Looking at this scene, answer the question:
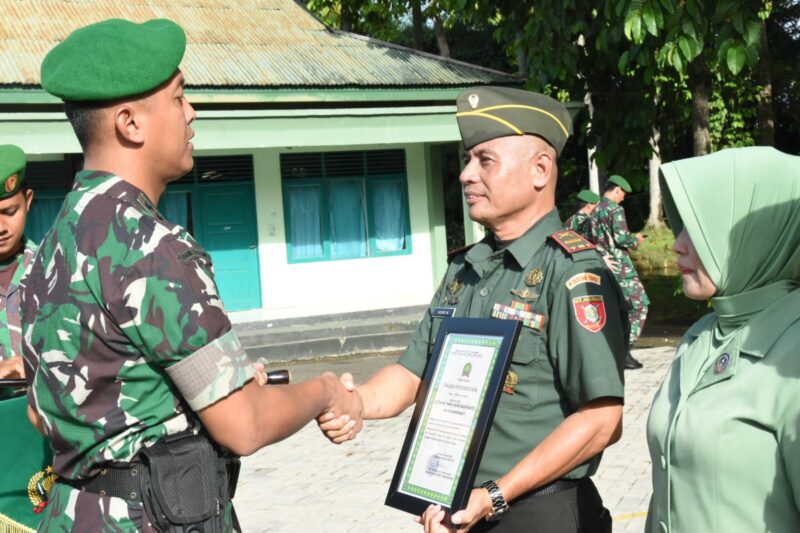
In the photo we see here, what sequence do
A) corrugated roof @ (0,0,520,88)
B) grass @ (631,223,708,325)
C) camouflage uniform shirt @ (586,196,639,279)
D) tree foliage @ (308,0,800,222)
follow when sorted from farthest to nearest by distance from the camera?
grass @ (631,223,708,325) → corrugated roof @ (0,0,520,88) → camouflage uniform shirt @ (586,196,639,279) → tree foliage @ (308,0,800,222)

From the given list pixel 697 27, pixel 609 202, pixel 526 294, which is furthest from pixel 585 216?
pixel 526 294

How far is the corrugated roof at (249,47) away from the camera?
547 inches

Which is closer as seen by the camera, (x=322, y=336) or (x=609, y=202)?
(x=609, y=202)

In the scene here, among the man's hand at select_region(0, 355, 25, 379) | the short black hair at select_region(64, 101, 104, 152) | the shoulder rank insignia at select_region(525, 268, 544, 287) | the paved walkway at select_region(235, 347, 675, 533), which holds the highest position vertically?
the short black hair at select_region(64, 101, 104, 152)

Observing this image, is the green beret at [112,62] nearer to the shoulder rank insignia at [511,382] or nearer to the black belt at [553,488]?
the shoulder rank insignia at [511,382]

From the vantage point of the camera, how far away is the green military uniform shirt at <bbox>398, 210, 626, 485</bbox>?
248cm

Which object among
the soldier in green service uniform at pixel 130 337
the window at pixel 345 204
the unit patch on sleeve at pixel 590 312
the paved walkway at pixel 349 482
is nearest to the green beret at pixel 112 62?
the soldier in green service uniform at pixel 130 337

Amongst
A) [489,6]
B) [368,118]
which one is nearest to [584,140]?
[489,6]

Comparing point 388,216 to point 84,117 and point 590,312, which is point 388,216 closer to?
point 590,312

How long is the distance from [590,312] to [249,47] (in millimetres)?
13621

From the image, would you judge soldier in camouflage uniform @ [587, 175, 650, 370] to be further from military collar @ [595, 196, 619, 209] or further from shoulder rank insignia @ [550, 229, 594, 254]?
shoulder rank insignia @ [550, 229, 594, 254]

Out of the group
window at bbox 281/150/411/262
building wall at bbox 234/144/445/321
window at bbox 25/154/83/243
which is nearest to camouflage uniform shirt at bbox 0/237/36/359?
window at bbox 25/154/83/243

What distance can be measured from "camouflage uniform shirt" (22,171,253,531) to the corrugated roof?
11452 mm

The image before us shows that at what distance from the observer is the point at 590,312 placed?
251 centimetres
